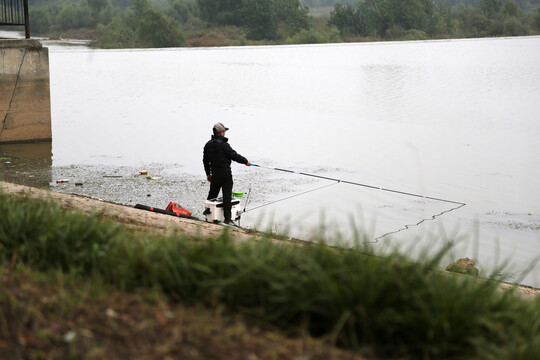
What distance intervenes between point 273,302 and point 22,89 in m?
17.1

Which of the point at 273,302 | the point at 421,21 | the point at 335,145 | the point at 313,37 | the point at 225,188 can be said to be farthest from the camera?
the point at 421,21

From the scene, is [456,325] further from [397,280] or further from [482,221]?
[482,221]

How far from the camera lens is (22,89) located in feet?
65.6

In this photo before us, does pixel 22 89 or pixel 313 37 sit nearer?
pixel 22 89

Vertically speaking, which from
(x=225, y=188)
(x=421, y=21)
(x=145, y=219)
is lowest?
(x=225, y=188)

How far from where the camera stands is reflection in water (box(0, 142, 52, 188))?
51.9 ft

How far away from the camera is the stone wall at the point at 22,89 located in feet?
64.3

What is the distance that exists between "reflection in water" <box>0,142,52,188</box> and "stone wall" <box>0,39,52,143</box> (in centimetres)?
40

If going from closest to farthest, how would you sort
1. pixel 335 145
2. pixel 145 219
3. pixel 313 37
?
pixel 145 219, pixel 335 145, pixel 313 37

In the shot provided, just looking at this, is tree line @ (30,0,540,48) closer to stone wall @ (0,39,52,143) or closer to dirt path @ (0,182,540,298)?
stone wall @ (0,39,52,143)

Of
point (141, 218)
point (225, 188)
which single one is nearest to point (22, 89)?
point (225, 188)

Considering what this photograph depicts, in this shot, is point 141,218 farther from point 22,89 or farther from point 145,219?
point 22,89

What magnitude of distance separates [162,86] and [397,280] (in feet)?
136

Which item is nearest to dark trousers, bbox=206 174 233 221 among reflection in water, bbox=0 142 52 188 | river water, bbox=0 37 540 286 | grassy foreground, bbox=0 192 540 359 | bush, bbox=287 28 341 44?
river water, bbox=0 37 540 286
